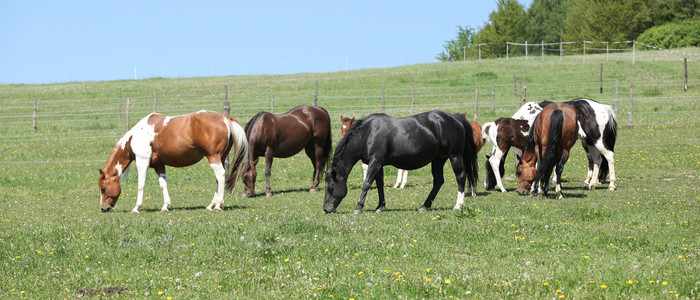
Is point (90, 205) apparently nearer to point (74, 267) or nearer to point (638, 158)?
point (74, 267)

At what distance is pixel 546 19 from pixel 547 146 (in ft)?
290

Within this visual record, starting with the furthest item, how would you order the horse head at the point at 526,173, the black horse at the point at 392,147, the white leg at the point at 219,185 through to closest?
1. the horse head at the point at 526,173
2. the white leg at the point at 219,185
3. the black horse at the point at 392,147

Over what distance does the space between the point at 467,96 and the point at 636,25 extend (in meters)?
45.3

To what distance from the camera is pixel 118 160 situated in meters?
13.8

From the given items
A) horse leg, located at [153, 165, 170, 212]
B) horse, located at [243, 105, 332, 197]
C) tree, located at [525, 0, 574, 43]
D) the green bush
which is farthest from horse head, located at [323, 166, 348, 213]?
tree, located at [525, 0, 574, 43]

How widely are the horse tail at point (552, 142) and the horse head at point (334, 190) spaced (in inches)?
182

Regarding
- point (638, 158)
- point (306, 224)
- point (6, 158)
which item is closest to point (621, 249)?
point (306, 224)

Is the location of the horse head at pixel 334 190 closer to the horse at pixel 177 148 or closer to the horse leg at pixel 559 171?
the horse at pixel 177 148

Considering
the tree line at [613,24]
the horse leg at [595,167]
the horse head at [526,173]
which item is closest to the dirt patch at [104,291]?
the horse head at [526,173]

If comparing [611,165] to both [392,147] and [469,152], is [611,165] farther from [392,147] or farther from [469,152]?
[392,147]

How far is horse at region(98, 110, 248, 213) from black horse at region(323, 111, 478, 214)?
222 centimetres

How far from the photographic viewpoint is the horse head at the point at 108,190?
533 inches

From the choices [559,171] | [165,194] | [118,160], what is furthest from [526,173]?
[118,160]

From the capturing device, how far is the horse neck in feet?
44.9
